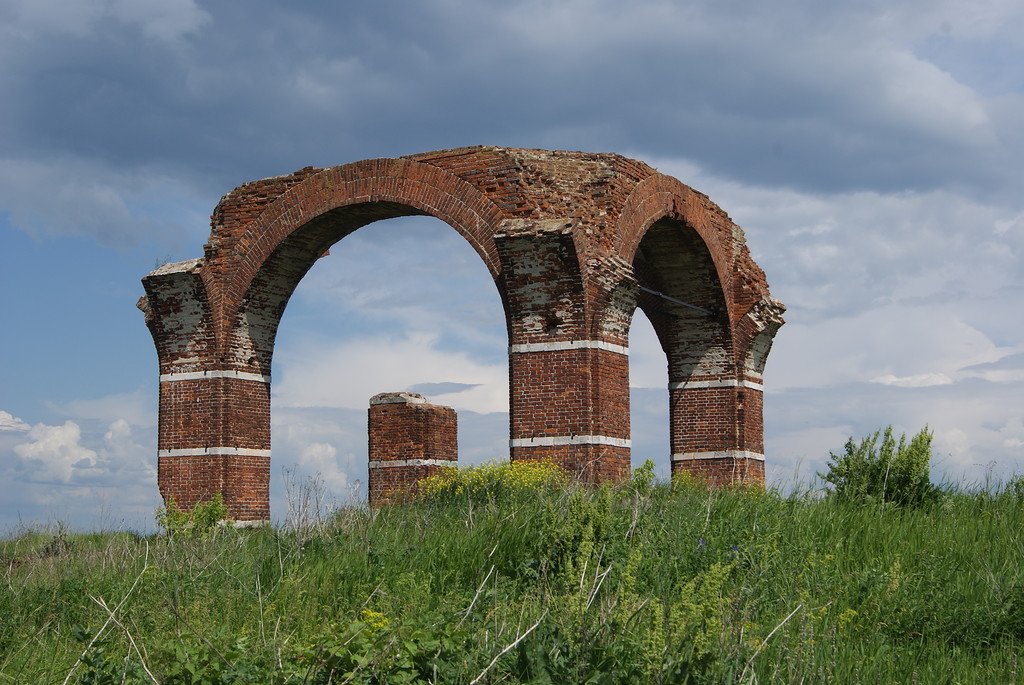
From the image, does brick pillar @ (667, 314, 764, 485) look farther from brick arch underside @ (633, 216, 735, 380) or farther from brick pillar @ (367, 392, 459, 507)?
brick pillar @ (367, 392, 459, 507)

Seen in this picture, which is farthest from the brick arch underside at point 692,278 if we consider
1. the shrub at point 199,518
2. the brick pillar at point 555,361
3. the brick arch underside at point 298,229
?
the shrub at point 199,518

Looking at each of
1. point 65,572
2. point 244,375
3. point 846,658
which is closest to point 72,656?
point 65,572

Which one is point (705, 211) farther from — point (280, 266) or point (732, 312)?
point (280, 266)

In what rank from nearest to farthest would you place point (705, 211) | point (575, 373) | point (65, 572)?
1. point (65, 572)
2. point (575, 373)
3. point (705, 211)

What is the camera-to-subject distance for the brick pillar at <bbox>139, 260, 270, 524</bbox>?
17.8 m

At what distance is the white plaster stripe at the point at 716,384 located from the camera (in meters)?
19.3

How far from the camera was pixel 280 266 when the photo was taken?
18.2m

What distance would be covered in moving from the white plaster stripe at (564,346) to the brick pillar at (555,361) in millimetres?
13

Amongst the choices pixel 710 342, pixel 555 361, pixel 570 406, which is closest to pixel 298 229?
pixel 555 361

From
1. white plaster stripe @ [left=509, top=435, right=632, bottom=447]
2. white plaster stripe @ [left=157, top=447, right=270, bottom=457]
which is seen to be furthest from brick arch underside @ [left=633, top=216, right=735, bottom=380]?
white plaster stripe @ [left=157, top=447, right=270, bottom=457]

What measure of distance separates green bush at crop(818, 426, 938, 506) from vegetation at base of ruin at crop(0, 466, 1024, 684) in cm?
26

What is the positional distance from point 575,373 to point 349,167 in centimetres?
516

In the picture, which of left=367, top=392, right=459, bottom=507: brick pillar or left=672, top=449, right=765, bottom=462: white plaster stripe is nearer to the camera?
left=672, top=449, right=765, bottom=462: white plaster stripe

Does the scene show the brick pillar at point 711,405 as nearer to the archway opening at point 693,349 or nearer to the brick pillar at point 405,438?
the archway opening at point 693,349
